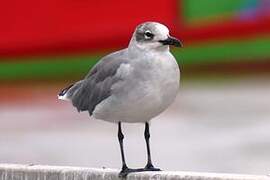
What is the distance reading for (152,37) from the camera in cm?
447

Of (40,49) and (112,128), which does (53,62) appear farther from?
(112,128)

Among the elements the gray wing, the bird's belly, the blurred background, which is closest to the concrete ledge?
the bird's belly

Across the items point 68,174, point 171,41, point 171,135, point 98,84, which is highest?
point 171,41

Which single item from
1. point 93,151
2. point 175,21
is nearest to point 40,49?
point 175,21

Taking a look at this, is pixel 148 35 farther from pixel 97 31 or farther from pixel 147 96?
pixel 97 31

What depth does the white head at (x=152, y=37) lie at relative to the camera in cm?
444

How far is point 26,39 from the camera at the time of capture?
13.9 m

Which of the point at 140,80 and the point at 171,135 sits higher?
the point at 140,80

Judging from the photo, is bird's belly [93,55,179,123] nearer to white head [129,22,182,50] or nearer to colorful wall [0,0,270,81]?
white head [129,22,182,50]

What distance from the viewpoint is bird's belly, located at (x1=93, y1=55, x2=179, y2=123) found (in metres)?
4.36

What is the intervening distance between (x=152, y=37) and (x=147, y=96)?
0.26 metres

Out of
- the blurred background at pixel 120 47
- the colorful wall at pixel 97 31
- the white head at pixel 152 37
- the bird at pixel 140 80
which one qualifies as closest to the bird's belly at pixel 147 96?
the bird at pixel 140 80

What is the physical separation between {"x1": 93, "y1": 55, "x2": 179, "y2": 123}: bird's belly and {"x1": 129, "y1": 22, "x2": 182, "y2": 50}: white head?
12cm

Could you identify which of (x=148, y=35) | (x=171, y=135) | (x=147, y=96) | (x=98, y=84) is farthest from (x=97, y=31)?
(x=147, y=96)
